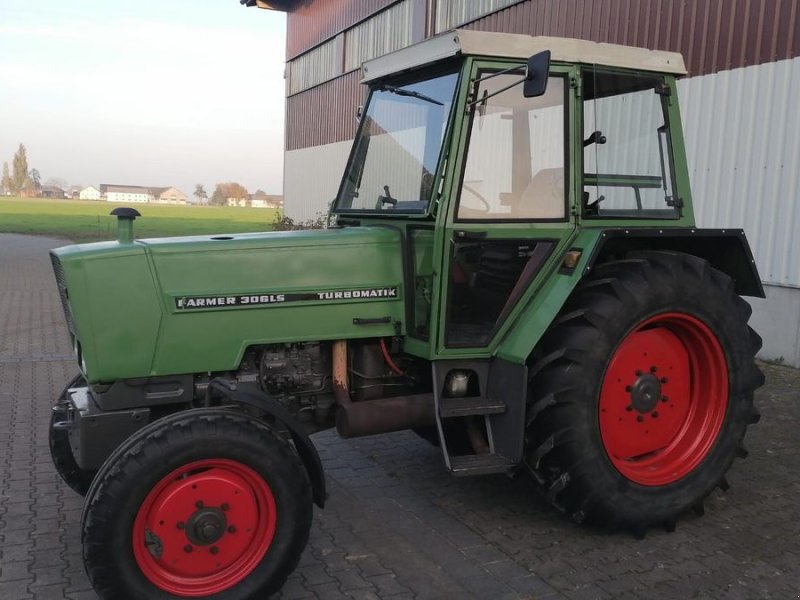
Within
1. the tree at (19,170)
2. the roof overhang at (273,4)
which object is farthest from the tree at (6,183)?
the roof overhang at (273,4)

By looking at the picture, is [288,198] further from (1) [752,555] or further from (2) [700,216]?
(1) [752,555]

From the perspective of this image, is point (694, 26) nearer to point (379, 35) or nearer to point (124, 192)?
point (379, 35)

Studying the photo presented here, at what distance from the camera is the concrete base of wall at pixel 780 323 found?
7.50 m

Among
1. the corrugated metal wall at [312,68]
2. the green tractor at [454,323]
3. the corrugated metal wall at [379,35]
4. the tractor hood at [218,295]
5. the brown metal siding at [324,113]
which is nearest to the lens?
the green tractor at [454,323]

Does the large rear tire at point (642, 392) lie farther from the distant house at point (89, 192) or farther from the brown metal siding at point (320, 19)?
the distant house at point (89, 192)

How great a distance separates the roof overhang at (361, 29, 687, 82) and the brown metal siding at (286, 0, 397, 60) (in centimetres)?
1300

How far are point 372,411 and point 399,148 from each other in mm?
1406

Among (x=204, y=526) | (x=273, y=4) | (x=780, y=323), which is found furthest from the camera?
(x=273, y=4)

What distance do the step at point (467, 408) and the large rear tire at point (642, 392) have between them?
0.54 ft

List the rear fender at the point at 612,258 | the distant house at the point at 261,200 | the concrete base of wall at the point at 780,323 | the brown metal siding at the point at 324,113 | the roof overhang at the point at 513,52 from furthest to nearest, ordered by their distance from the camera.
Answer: the distant house at the point at 261,200 → the brown metal siding at the point at 324,113 → the concrete base of wall at the point at 780,323 → the rear fender at the point at 612,258 → the roof overhang at the point at 513,52

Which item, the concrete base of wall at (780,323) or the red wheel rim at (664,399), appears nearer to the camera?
the red wheel rim at (664,399)

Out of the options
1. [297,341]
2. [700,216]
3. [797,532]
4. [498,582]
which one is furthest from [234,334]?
[700,216]

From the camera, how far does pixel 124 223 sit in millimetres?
3506

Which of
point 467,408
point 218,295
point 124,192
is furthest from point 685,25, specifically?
point 124,192
